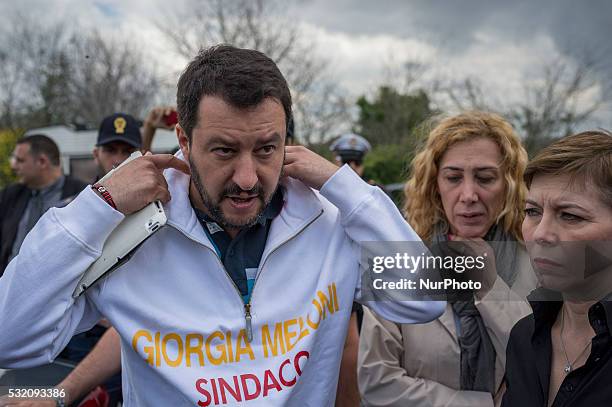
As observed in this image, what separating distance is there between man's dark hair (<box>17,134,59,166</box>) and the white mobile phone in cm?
474

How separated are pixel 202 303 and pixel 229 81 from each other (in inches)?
25.9

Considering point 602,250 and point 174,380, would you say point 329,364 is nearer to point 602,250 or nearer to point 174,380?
point 174,380

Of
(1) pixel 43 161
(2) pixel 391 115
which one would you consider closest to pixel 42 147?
(1) pixel 43 161

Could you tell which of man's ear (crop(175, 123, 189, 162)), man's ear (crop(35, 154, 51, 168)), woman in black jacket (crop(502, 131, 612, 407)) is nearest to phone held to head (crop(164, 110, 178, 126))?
man's ear (crop(35, 154, 51, 168))

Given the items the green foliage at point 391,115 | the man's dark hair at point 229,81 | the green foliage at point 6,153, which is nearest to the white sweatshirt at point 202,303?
the man's dark hair at point 229,81

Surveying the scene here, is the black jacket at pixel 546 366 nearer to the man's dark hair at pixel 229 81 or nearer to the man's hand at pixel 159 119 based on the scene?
the man's dark hair at pixel 229 81

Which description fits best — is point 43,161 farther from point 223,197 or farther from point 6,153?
point 6,153

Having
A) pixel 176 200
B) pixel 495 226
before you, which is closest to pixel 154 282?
pixel 176 200

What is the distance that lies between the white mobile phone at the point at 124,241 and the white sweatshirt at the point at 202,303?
36mm

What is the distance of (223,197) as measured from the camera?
1680 mm

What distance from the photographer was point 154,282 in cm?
165

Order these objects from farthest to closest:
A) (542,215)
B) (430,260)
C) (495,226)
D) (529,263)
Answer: (495,226) → (430,260) → (529,263) → (542,215)

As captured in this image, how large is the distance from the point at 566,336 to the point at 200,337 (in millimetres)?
1049

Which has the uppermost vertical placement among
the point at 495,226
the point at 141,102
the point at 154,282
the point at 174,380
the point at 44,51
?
the point at 44,51
